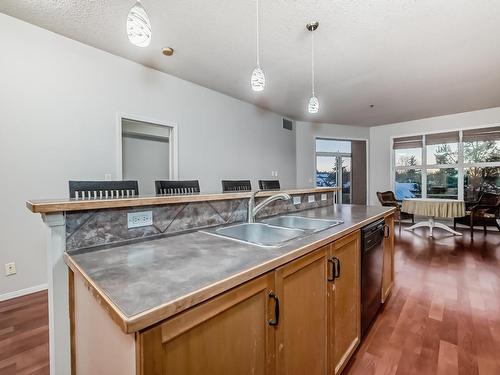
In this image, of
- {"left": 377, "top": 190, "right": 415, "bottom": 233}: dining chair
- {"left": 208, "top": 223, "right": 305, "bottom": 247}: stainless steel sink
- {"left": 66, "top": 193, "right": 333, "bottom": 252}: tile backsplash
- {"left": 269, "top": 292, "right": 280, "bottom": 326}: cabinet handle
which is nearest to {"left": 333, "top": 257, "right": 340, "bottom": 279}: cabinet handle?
{"left": 208, "top": 223, "right": 305, "bottom": 247}: stainless steel sink

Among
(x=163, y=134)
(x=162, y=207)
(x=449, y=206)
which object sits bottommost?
(x=449, y=206)

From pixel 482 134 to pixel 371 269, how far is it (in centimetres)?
579

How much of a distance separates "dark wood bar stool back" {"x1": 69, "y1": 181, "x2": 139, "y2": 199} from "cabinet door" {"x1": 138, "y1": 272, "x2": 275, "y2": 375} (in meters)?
1.11

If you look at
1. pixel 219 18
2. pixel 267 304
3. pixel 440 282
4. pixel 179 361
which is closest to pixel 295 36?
pixel 219 18

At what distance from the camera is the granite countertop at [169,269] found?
55cm

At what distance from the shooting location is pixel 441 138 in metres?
5.75

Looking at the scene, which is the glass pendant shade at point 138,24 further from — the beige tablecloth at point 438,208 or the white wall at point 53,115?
the beige tablecloth at point 438,208

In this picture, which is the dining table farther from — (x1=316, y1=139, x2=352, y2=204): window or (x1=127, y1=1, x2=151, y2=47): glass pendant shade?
(x1=127, y1=1, x2=151, y2=47): glass pendant shade

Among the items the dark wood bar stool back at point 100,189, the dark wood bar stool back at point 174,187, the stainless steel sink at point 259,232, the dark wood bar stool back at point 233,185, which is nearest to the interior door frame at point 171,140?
the dark wood bar stool back at point 233,185

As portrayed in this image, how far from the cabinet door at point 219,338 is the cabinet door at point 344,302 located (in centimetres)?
53

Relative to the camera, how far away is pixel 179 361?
59 centimetres

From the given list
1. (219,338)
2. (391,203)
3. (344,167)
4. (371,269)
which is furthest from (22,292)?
(344,167)

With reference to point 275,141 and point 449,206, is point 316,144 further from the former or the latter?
point 449,206

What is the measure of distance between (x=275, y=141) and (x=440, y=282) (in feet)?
12.4
